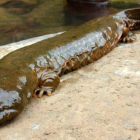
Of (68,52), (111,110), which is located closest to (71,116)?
(111,110)

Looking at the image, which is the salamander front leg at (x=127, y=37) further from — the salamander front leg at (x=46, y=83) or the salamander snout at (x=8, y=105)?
the salamander snout at (x=8, y=105)

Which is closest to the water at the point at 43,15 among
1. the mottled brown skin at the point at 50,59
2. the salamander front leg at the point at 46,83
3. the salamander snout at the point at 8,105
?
the mottled brown skin at the point at 50,59

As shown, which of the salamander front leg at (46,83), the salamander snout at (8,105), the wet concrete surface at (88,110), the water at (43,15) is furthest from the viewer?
the water at (43,15)

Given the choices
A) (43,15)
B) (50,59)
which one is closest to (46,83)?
(50,59)

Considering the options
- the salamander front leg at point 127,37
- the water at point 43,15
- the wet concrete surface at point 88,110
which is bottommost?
the water at point 43,15

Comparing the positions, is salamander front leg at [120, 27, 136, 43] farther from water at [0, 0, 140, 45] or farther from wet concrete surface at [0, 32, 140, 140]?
water at [0, 0, 140, 45]

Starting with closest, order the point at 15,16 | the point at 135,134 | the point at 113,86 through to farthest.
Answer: the point at 135,134 → the point at 113,86 → the point at 15,16

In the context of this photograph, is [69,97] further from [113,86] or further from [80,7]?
[80,7]

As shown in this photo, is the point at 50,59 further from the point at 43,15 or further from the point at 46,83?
the point at 43,15
